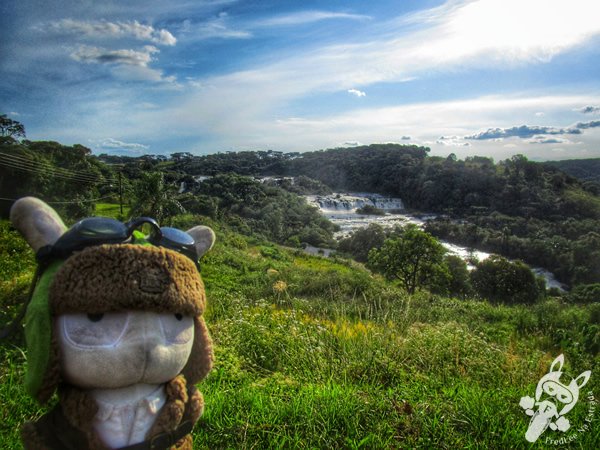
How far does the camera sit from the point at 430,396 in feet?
9.63

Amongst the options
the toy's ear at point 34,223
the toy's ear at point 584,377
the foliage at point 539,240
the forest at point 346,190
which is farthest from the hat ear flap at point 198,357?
the foliage at point 539,240

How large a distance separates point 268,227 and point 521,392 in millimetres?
49853

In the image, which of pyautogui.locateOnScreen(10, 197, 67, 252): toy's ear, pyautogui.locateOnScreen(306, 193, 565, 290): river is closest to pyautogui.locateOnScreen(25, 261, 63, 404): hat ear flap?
pyautogui.locateOnScreen(10, 197, 67, 252): toy's ear

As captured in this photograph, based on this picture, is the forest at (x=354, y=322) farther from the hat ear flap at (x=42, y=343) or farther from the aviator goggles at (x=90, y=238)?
the aviator goggles at (x=90, y=238)

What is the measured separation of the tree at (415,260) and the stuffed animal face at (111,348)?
20073 mm

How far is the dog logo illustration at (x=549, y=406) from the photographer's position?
8.33ft

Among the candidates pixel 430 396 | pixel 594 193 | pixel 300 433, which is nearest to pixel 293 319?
pixel 430 396

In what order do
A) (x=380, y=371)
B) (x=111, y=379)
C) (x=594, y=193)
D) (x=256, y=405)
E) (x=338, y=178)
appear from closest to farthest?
(x=111, y=379)
(x=256, y=405)
(x=380, y=371)
(x=594, y=193)
(x=338, y=178)

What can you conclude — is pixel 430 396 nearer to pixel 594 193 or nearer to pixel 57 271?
pixel 57 271

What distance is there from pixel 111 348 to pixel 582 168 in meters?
99.4

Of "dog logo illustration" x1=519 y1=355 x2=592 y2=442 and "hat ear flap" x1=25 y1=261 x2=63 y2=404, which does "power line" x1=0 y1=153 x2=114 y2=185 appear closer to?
"hat ear flap" x1=25 y1=261 x2=63 y2=404

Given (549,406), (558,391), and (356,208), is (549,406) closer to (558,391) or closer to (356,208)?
(558,391)

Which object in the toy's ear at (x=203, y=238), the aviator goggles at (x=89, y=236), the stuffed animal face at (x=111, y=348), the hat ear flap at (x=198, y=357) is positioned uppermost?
the aviator goggles at (x=89, y=236)

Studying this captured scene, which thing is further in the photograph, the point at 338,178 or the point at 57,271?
the point at 338,178
